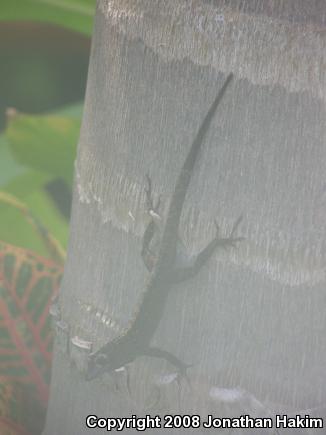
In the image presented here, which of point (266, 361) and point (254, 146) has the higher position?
→ point (254, 146)

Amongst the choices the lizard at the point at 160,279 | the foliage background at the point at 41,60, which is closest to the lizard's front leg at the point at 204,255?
the lizard at the point at 160,279

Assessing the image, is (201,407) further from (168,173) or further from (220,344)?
(168,173)

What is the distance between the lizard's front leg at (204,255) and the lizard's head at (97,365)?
0.13 metres

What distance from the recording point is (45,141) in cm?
134

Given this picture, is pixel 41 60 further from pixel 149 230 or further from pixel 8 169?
pixel 149 230

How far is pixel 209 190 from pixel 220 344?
17cm

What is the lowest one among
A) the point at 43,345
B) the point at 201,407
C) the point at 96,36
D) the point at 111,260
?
the point at 43,345

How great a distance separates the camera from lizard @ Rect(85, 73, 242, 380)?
0.59 m

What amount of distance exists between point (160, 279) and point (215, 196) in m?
0.11

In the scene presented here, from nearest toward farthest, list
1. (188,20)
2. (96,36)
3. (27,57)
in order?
1. (188,20)
2. (96,36)
3. (27,57)

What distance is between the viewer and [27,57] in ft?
5.40

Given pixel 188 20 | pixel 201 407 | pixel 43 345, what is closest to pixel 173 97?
pixel 188 20

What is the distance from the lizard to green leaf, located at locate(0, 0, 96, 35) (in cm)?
113

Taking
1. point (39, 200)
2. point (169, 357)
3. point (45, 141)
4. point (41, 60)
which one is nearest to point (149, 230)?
point (169, 357)
